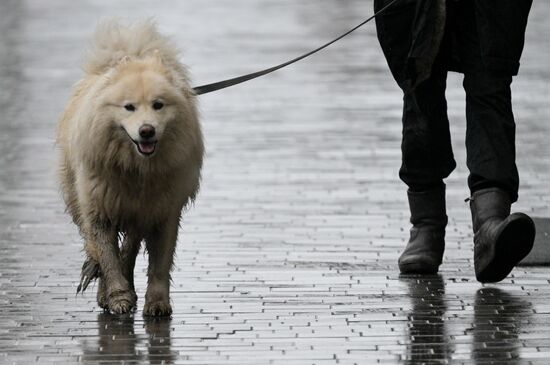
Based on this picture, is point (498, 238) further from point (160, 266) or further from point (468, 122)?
point (160, 266)

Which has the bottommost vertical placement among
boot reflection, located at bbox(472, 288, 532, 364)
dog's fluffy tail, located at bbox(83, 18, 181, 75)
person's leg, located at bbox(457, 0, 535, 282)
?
boot reflection, located at bbox(472, 288, 532, 364)

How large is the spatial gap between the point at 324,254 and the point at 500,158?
128 centimetres

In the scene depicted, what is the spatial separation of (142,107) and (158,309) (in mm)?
940

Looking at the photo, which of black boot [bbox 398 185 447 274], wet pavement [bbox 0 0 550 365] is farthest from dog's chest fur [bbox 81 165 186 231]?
black boot [bbox 398 185 447 274]

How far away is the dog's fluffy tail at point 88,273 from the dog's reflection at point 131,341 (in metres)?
0.31

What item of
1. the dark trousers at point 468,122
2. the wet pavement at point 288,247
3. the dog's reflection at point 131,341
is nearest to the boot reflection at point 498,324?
the wet pavement at point 288,247

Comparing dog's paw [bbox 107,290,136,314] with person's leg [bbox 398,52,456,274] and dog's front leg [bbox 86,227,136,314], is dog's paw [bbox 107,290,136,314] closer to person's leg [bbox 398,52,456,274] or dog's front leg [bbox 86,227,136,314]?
dog's front leg [bbox 86,227,136,314]

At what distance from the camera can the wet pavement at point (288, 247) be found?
7074 millimetres

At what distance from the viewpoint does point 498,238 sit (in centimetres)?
800

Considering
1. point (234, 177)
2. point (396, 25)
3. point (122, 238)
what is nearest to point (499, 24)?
point (396, 25)

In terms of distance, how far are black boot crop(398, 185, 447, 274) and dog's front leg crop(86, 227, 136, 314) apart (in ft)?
5.24

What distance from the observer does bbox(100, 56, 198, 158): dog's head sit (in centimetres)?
764

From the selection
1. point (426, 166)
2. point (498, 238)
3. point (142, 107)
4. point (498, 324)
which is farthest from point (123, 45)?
point (498, 324)

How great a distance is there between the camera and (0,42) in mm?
22750
